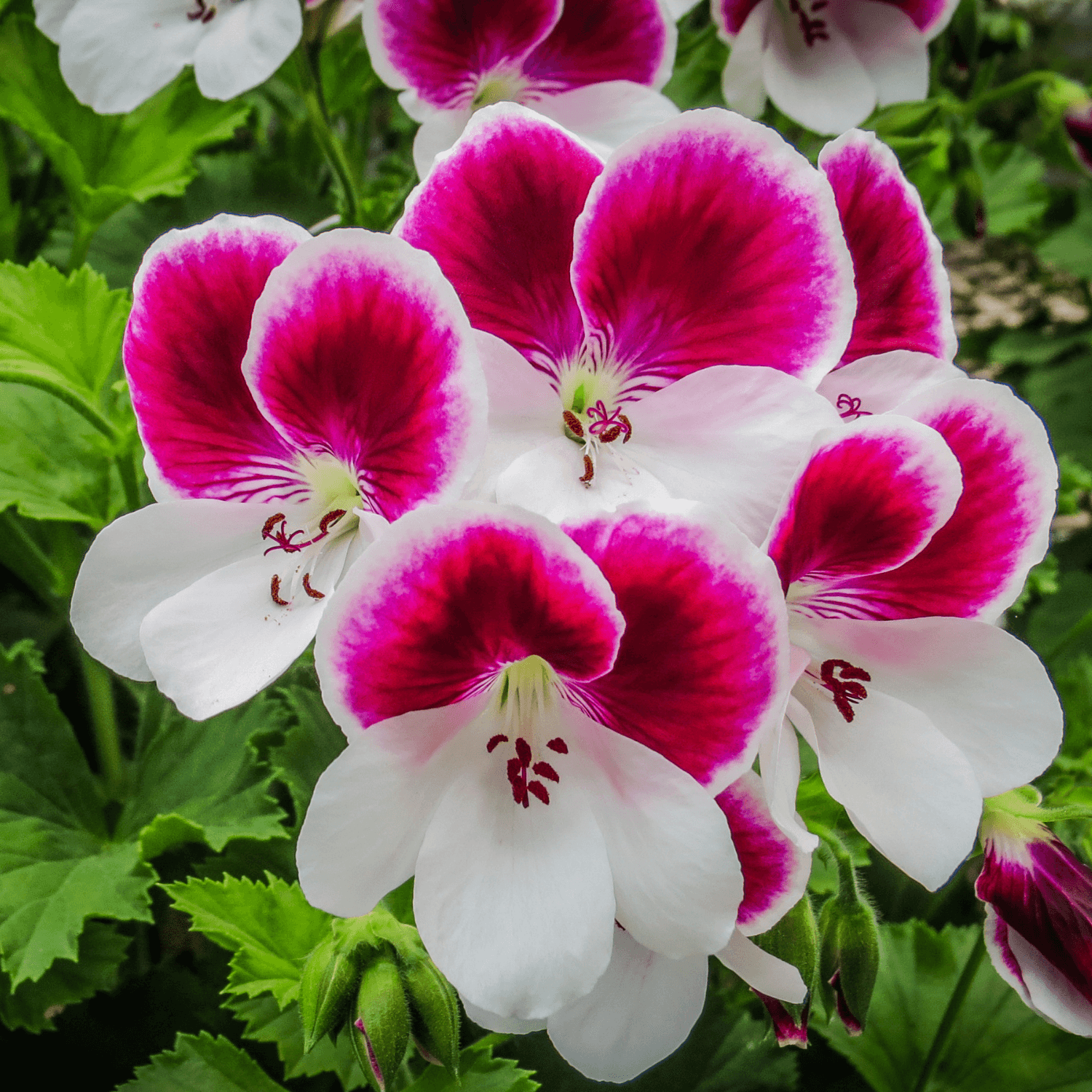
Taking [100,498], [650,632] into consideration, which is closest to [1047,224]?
[100,498]

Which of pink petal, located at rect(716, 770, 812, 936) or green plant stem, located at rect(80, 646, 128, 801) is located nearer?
pink petal, located at rect(716, 770, 812, 936)

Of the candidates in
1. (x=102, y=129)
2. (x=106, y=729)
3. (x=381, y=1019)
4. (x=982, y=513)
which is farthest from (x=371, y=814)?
(x=102, y=129)

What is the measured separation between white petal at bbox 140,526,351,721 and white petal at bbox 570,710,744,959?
0.13 m

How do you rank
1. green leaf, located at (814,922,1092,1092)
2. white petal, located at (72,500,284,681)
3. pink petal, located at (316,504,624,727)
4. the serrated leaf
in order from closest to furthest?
pink petal, located at (316,504,624,727)
white petal, located at (72,500,284,681)
the serrated leaf
green leaf, located at (814,922,1092,1092)

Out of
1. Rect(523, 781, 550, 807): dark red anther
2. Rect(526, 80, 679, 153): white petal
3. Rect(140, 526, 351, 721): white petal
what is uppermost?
Rect(526, 80, 679, 153): white petal

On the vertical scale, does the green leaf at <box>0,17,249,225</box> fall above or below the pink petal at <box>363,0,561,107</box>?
below

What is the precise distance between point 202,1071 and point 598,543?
1.75 ft

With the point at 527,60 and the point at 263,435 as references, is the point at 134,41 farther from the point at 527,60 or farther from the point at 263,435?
the point at 263,435

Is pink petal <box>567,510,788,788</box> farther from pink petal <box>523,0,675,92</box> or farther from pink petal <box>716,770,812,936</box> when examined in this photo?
pink petal <box>523,0,675,92</box>

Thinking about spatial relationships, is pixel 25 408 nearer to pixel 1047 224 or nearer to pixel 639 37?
pixel 639 37

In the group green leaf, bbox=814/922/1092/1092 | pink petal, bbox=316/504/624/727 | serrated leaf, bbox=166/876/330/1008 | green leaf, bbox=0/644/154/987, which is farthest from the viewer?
green leaf, bbox=814/922/1092/1092

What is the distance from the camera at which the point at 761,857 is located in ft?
1.42

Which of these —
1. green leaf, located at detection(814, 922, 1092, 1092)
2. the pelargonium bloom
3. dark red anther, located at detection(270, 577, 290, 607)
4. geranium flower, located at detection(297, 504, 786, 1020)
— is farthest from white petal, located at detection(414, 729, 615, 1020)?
green leaf, located at detection(814, 922, 1092, 1092)

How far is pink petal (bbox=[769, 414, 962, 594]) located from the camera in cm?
39
